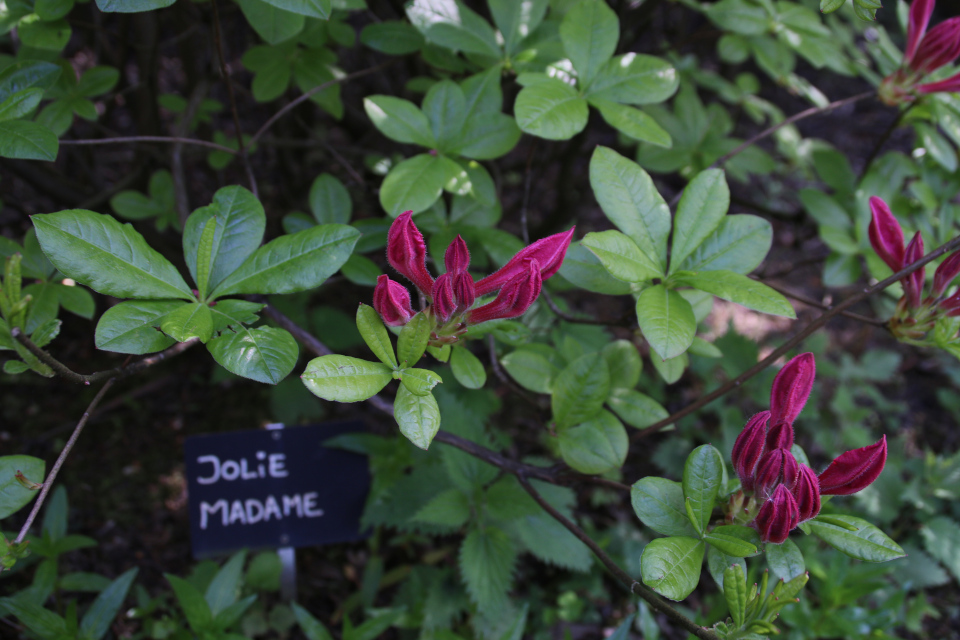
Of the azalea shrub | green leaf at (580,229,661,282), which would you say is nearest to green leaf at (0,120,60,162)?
the azalea shrub

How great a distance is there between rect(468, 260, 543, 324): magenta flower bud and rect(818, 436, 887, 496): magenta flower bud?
0.54 metres

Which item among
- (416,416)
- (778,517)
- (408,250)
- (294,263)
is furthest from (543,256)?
(778,517)

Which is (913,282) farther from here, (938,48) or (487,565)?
(487,565)

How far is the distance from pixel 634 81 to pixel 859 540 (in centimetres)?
97

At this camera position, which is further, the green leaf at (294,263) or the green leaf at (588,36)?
the green leaf at (588,36)

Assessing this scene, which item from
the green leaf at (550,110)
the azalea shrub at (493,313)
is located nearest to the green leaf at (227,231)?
the azalea shrub at (493,313)

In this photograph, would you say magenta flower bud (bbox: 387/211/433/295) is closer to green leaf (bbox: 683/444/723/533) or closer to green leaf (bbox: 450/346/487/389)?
green leaf (bbox: 450/346/487/389)

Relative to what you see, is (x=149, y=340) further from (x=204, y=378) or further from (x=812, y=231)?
(x=812, y=231)

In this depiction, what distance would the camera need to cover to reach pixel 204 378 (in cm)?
245

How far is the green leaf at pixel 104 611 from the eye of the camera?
4.62 feet

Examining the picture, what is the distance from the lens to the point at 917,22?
58.1 inches

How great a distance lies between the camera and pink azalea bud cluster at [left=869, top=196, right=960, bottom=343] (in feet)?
3.69

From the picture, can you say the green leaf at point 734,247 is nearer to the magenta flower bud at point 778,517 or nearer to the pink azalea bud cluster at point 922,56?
the magenta flower bud at point 778,517

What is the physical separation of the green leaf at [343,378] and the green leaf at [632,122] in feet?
2.31
